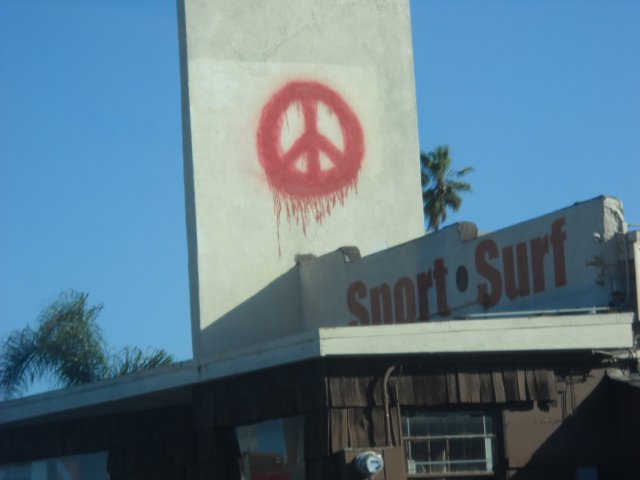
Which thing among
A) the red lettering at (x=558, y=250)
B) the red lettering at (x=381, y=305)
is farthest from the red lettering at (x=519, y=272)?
the red lettering at (x=381, y=305)

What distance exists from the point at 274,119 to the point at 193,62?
1.88m

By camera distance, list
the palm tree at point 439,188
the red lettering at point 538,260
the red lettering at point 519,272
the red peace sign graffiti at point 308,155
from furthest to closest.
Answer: the palm tree at point 439,188 → the red peace sign graffiti at point 308,155 → the red lettering at point 519,272 → the red lettering at point 538,260

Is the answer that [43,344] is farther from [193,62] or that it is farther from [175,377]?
[175,377]

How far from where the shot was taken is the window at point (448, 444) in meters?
14.9

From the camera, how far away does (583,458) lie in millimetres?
15141

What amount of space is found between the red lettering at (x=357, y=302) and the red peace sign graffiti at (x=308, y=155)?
7.11ft

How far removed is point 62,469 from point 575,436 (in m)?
8.76

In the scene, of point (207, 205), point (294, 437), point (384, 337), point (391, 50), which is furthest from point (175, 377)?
point (391, 50)

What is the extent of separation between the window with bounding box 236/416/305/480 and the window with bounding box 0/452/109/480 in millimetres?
3913

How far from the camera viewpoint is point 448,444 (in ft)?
49.5

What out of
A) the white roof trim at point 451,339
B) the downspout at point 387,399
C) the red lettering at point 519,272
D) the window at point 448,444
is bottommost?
the window at point 448,444

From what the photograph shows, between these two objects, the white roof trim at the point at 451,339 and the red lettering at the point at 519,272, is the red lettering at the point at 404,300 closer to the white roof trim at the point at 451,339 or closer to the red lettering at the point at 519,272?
the red lettering at the point at 519,272

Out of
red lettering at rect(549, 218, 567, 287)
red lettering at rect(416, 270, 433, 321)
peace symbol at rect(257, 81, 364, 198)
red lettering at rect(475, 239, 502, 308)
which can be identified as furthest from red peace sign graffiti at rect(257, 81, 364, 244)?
red lettering at rect(549, 218, 567, 287)

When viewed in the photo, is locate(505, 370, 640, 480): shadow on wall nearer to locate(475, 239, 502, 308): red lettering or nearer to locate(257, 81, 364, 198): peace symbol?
locate(475, 239, 502, 308): red lettering
